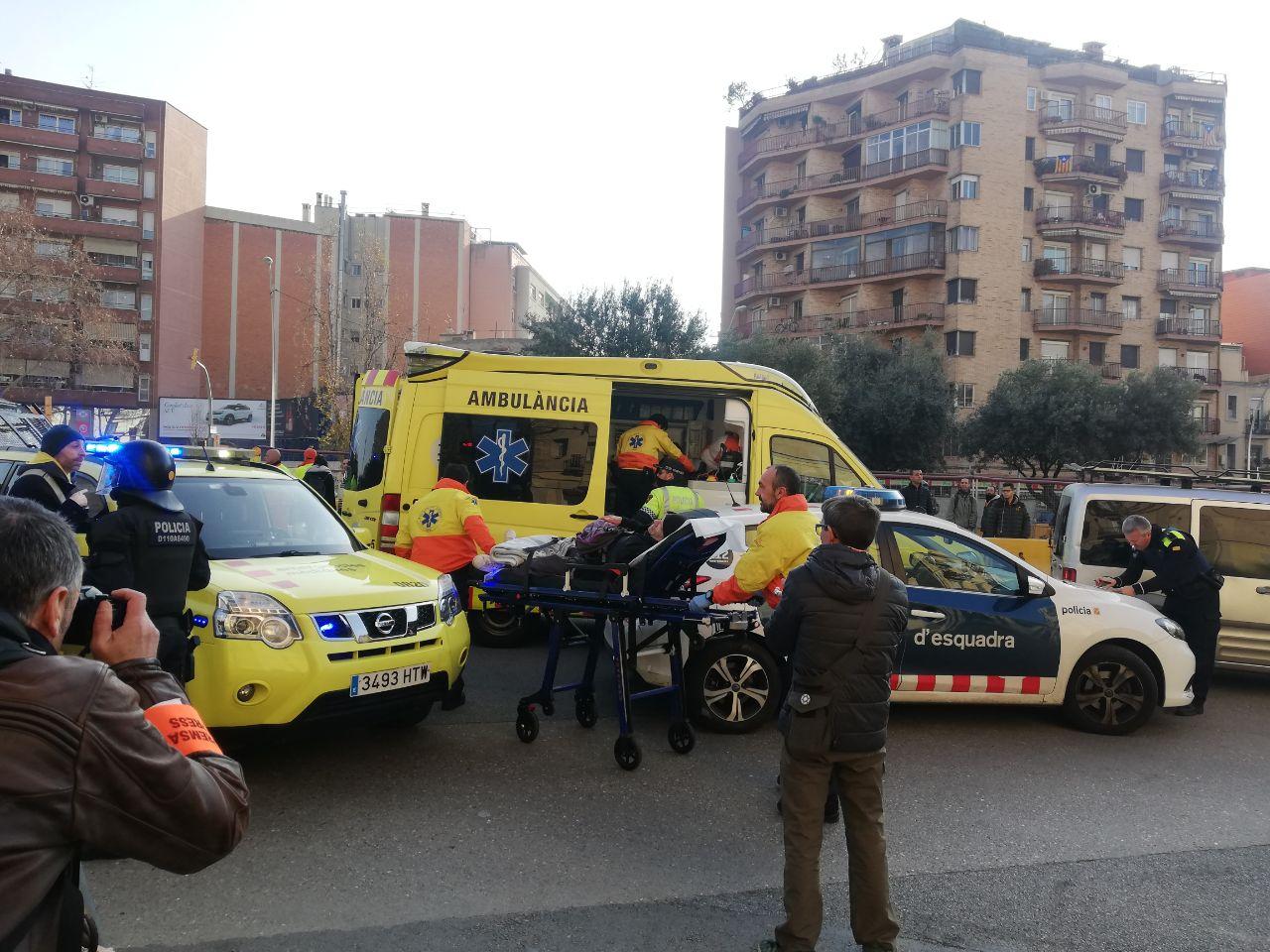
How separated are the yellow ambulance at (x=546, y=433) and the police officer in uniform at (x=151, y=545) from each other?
177 inches

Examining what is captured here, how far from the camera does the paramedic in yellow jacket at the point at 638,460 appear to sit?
30.3 ft

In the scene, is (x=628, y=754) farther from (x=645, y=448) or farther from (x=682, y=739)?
(x=645, y=448)

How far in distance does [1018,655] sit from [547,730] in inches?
130

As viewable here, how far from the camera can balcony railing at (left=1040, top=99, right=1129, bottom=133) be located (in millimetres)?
50062

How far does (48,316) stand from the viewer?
48.3 meters

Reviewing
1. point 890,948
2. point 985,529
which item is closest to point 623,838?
point 890,948

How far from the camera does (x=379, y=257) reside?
153ft

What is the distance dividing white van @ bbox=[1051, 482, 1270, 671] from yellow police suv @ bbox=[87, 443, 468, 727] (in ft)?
19.4

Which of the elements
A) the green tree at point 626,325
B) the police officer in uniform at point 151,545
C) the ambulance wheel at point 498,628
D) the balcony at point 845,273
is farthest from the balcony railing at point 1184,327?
the police officer in uniform at point 151,545

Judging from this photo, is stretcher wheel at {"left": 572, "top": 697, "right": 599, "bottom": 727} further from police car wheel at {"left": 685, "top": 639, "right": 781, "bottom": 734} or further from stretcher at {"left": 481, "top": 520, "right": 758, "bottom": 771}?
police car wheel at {"left": 685, "top": 639, "right": 781, "bottom": 734}

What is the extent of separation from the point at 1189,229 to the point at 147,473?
60897 millimetres

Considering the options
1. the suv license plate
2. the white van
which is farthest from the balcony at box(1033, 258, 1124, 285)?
the suv license plate

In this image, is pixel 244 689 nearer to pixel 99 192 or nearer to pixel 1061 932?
pixel 1061 932

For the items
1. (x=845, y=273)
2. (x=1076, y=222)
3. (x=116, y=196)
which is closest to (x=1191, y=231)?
(x=1076, y=222)
